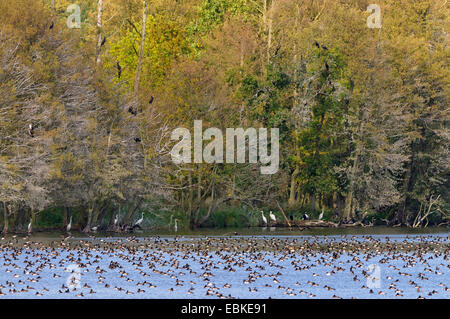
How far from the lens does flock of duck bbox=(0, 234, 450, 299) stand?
2928 centimetres

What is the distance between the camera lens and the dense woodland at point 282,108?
5700cm

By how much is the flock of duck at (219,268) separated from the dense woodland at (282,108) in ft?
34.2

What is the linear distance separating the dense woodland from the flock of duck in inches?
411

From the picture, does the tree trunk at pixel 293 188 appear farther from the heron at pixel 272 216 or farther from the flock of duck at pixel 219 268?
the flock of duck at pixel 219 268

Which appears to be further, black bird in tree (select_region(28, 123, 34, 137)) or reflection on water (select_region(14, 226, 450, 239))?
reflection on water (select_region(14, 226, 450, 239))

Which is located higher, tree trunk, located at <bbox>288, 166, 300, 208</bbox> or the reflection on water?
tree trunk, located at <bbox>288, 166, 300, 208</bbox>

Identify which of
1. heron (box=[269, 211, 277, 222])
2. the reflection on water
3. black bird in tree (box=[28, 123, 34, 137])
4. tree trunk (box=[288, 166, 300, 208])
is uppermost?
black bird in tree (box=[28, 123, 34, 137])

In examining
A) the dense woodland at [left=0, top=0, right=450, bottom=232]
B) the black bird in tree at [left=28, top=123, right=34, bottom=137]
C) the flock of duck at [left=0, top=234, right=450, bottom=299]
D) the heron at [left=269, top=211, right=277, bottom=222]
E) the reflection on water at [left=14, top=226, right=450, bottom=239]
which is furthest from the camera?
the heron at [left=269, top=211, right=277, bottom=222]

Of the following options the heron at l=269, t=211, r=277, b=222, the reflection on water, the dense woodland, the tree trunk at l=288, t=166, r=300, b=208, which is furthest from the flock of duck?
the tree trunk at l=288, t=166, r=300, b=208

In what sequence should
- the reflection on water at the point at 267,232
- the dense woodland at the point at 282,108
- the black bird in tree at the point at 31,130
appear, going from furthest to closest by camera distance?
1. the dense woodland at the point at 282,108
2. the reflection on water at the point at 267,232
3. the black bird in tree at the point at 31,130

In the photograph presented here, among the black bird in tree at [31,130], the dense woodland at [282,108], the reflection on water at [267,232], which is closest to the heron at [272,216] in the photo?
the dense woodland at [282,108]

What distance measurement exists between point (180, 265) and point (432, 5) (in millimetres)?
39028

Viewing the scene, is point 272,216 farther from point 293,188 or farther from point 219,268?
point 219,268

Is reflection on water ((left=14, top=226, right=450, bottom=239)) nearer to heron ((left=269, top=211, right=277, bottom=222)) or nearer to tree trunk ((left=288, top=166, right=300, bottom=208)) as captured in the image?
heron ((left=269, top=211, right=277, bottom=222))
